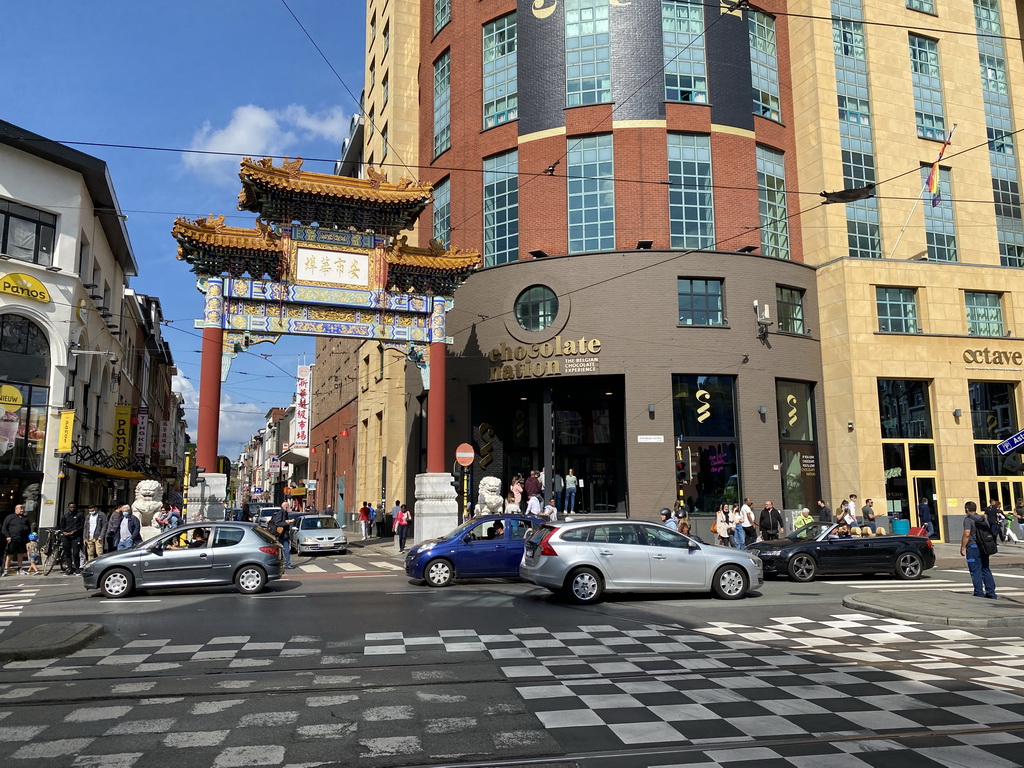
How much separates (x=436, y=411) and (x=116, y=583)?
13.4m

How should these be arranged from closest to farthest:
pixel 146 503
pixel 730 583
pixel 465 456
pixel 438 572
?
pixel 730 583 → pixel 438 572 → pixel 146 503 → pixel 465 456

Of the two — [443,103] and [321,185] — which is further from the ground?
[443,103]

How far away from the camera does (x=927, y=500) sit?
28.9 metres

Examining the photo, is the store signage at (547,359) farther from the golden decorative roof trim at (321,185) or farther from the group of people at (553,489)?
the golden decorative roof trim at (321,185)

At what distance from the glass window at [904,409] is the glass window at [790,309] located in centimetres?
368

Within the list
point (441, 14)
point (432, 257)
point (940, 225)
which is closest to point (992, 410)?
point (940, 225)

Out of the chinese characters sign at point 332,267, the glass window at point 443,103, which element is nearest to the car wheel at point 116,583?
the chinese characters sign at point 332,267

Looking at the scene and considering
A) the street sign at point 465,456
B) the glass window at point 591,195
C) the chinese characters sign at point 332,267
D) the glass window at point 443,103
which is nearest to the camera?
the street sign at point 465,456

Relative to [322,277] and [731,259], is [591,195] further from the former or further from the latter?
[322,277]

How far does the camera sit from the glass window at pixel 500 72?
102ft

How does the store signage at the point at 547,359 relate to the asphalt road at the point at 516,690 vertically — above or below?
above

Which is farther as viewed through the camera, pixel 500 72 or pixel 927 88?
pixel 927 88

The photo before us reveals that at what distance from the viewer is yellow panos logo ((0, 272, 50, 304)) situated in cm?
2486

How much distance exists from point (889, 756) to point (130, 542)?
1970 centimetres
